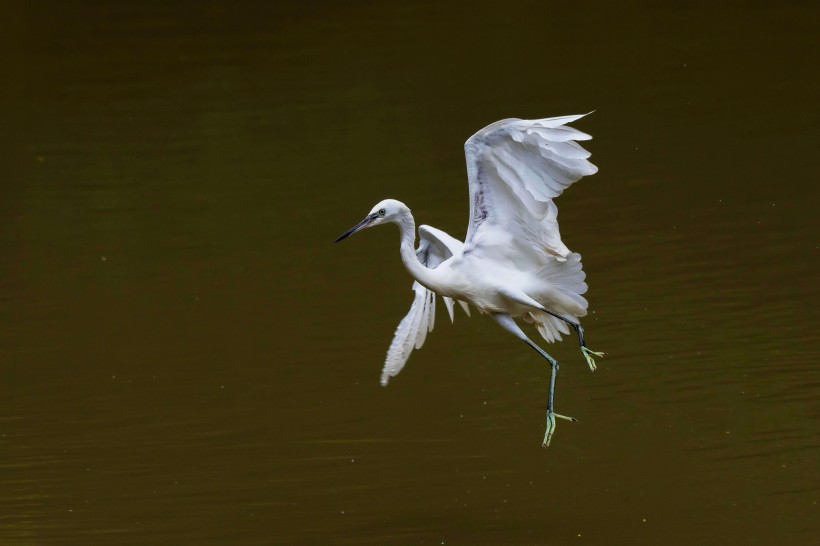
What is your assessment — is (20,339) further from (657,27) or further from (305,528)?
(657,27)

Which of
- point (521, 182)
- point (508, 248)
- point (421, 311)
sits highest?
point (521, 182)

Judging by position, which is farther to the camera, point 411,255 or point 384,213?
point 411,255

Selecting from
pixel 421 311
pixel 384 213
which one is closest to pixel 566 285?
pixel 421 311

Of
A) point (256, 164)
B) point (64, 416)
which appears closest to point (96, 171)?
point (256, 164)

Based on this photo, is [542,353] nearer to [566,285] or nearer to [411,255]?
[566,285]

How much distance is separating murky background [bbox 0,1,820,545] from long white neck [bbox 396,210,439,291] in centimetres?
102

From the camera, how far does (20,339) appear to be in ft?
34.8

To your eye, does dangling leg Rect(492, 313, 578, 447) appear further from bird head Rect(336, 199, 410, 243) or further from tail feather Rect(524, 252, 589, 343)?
bird head Rect(336, 199, 410, 243)

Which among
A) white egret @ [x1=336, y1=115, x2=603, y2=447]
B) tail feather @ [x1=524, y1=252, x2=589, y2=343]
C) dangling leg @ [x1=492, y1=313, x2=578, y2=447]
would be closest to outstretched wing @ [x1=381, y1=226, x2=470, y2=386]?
white egret @ [x1=336, y1=115, x2=603, y2=447]

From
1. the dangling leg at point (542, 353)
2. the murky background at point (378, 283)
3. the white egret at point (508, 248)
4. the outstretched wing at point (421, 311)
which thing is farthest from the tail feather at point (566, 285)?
the murky background at point (378, 283)

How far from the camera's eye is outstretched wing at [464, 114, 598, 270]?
7.30 m

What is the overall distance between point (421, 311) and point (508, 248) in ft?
2.42

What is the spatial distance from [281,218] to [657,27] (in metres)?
5.75

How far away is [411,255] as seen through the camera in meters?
7.98
